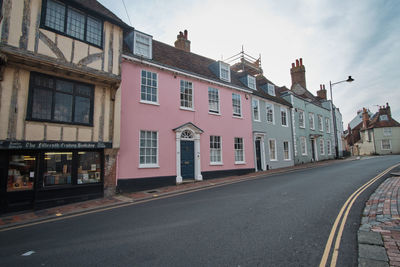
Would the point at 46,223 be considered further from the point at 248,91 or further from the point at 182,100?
the point at 248,91

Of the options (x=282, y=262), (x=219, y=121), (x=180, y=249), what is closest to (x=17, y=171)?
(x=180, y=249)

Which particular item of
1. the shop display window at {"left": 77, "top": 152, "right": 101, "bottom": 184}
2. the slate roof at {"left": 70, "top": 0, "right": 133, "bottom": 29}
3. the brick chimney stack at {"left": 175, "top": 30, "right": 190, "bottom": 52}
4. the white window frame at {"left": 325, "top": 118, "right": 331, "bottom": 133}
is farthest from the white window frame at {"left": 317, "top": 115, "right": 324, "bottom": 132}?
the shop display window at {"left": 77, "top": 152, "right": 101, "bottom": 184}

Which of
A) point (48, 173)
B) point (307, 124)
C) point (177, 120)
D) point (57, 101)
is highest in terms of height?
point (307, 124)

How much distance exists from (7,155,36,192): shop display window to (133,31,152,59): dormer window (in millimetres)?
A: 7453

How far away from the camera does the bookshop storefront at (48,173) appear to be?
7680 millimetres

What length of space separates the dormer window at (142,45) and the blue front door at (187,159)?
227 inches

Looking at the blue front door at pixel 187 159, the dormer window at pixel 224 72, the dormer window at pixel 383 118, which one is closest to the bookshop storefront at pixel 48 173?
the blue front door at pixel 187 159

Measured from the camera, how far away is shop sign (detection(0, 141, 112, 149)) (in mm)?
7410

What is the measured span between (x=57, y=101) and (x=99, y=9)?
4992 millimetres

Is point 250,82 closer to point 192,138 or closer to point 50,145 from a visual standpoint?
point 192,138

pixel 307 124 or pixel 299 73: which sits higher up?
pixel 299 73

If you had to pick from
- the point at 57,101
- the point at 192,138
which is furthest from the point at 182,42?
the point at 57,101

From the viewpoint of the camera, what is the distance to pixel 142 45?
40.9 ft

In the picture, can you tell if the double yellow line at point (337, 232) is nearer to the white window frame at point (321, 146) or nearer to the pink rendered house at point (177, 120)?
the pink rendered house at point (177, 120)
